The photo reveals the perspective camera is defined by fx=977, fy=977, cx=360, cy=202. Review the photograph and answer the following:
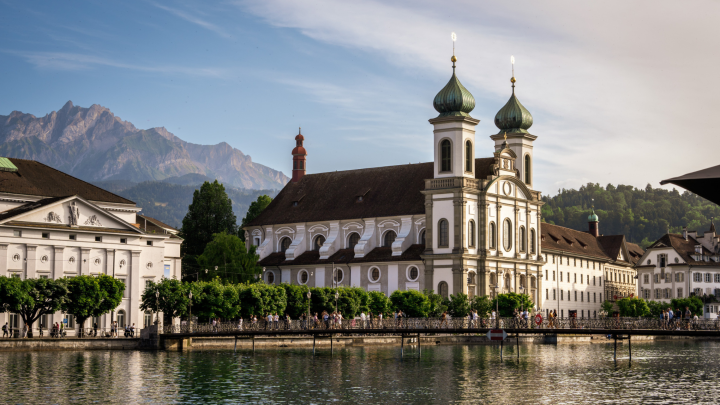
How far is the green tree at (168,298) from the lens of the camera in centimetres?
6669

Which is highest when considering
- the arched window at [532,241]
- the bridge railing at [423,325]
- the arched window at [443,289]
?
the arched window at [532,241]

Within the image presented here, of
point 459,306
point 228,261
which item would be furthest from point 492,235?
point 228,261

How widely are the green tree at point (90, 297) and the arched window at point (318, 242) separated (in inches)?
1510


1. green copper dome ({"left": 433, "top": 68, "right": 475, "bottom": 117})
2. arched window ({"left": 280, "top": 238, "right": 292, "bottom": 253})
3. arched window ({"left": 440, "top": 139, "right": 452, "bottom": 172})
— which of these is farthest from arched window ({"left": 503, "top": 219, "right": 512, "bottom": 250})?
arched window ({"left": 280, "top": 238, "right": 292, "bottom": 253})

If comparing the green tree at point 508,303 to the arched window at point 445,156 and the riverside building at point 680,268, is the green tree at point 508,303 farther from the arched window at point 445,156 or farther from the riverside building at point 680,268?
the riverside building at point 680,268

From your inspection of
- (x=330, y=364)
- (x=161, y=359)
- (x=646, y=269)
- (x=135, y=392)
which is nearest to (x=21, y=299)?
(x=161, y=359)

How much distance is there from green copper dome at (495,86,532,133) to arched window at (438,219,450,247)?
17212 mm

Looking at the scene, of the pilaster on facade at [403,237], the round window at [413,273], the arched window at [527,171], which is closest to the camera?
the round window at [413,273]

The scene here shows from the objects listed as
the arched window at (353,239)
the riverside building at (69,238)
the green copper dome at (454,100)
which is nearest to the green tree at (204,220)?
the arched window at (353,239)

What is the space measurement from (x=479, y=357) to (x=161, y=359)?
1975cm

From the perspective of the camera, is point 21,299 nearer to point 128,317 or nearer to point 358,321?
point 128,317

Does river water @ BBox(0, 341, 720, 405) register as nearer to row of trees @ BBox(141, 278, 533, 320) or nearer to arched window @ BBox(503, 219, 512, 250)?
row of trees @ BBox(141, 278, 533, 320)

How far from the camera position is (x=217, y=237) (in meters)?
97.1

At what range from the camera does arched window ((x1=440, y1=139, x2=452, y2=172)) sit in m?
91.5
